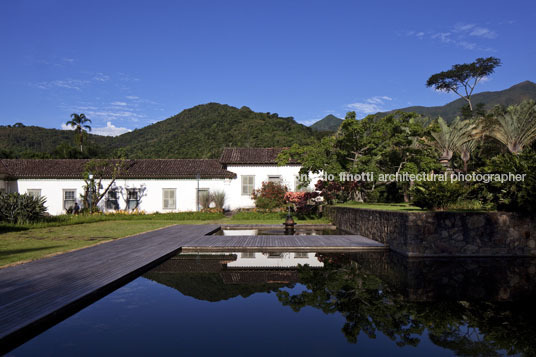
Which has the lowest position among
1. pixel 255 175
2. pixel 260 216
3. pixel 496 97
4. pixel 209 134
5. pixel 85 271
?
pixel 260 216

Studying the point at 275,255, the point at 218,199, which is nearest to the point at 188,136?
the point at 218,199

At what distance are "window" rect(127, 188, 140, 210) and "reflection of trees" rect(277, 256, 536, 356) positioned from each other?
19.4m

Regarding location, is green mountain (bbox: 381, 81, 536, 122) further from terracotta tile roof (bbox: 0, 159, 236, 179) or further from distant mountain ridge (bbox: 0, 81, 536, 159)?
terracotta tile roof (bbox: 0, 159, 236, 179)

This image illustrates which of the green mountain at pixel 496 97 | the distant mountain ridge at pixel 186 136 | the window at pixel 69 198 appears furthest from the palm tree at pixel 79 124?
the green mountain at pixel 496 97

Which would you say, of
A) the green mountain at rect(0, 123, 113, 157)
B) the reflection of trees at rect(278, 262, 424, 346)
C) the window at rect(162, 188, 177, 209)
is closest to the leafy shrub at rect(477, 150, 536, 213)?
the reflection of trees at rect(278, 262, 424, 346)

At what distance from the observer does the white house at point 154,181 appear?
74.1ft

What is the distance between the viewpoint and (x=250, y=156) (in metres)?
24.6

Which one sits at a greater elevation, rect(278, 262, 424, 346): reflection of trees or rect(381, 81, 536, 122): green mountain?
rect(381, 81, 536, 122): green mountain

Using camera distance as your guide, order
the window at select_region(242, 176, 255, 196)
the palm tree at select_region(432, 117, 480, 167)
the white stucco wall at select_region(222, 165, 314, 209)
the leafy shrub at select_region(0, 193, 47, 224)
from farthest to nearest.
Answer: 1. the window at select_region(242, 176, 255, 196)
2. the white stucco wall at select_region(222, 165, 314, 209)
3. the palm tree at select_region(432, 117, 480, 167)
4. the leafy shrub at select_region(0, 193, 47, 224)

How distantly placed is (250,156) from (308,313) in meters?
20.3

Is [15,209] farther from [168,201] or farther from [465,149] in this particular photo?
[465,149]

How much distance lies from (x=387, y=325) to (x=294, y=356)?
1446mm

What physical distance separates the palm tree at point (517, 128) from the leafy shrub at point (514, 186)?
10.8m

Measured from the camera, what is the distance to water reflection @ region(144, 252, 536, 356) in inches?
159
